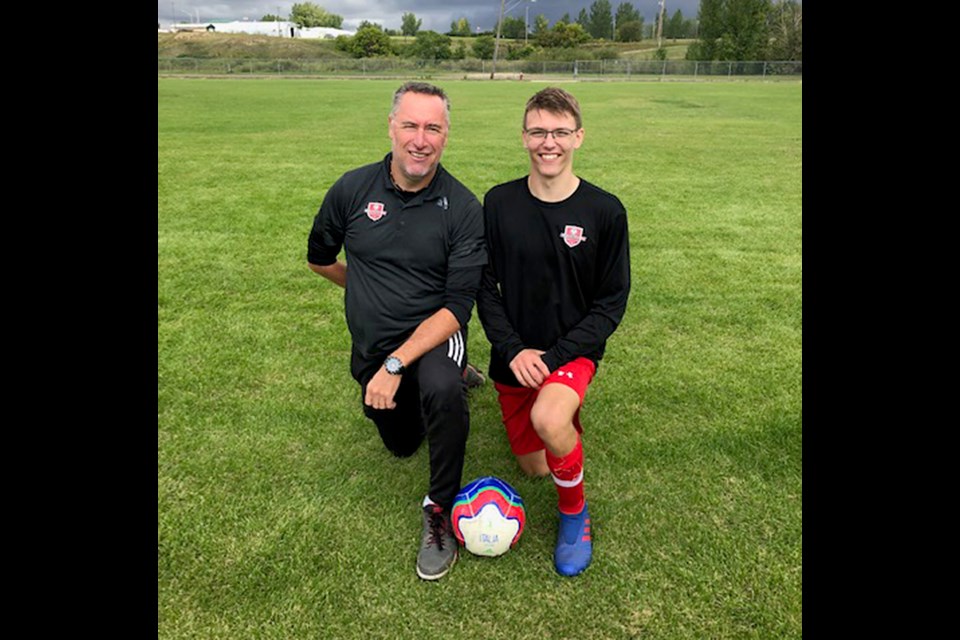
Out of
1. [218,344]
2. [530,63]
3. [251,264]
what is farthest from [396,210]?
[530,63]

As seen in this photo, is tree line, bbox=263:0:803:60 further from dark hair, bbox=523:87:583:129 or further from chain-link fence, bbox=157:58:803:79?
dark hair, bbox=523:87:583:129

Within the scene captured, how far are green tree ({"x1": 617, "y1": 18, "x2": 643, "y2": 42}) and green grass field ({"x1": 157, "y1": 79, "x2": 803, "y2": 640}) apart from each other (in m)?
116

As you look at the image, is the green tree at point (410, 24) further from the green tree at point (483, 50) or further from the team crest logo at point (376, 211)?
the team crest logo at point (376, 211)

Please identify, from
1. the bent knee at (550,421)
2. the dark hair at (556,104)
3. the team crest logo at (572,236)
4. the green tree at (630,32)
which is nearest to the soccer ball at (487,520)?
the bent knee at (550,421)

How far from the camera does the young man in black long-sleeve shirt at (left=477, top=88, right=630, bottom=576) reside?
267cm

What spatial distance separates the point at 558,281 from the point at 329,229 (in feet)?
4.11

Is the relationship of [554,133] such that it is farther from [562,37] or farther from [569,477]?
[562,37]

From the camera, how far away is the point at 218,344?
15.4ft

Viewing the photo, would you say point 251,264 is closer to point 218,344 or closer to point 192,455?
point 218,344

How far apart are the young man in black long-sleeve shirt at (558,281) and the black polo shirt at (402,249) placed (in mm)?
139

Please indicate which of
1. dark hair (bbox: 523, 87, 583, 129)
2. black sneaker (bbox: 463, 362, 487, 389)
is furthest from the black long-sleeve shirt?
black sneaker (bbox: 463, 362, 487, 389)

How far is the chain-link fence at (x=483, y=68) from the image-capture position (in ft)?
160

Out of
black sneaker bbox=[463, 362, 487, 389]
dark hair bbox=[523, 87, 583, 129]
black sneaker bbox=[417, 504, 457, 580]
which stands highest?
dark hair bbox=[523, 87, 583, 129]
